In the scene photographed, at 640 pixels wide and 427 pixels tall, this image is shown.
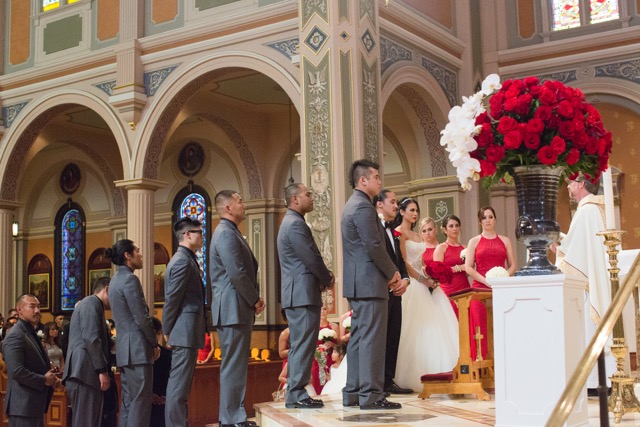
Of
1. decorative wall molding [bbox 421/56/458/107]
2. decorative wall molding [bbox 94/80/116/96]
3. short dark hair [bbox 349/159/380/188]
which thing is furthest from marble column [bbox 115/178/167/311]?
short dark hair [bbox 349/159/380/188]

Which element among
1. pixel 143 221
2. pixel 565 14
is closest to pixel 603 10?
pixel 565 14

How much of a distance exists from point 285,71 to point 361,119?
154 centimetres

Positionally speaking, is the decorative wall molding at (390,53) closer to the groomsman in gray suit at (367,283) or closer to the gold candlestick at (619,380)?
the groomsman in gray suit at (367,283)

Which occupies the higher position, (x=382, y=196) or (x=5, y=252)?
(x=5, y=252)

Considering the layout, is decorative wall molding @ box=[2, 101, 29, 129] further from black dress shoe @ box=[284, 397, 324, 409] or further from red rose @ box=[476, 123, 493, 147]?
red rose @ box=[476, 123, 493, 147]

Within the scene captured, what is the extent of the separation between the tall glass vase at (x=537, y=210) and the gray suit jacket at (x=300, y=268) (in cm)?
185

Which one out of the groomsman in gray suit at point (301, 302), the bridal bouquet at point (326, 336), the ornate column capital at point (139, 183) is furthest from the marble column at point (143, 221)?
the groomsman in gray suit at point (301, 302)

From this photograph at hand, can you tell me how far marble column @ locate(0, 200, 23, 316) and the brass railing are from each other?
12.2 meters

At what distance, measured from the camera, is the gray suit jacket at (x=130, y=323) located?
22.3ft

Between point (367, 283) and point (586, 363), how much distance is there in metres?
2.60

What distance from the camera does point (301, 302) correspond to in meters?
6.03

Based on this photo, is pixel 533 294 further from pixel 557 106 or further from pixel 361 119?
pixel 361 119

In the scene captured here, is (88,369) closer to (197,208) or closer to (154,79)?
(154,79)

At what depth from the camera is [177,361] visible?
256 inches
